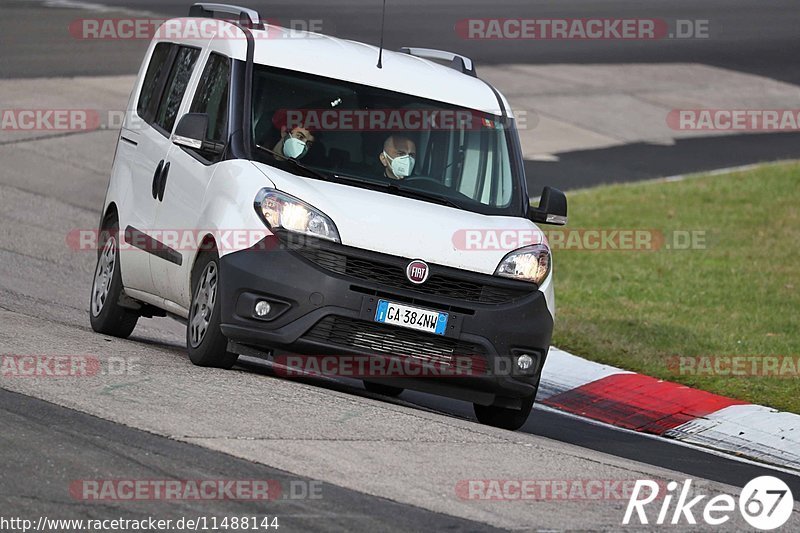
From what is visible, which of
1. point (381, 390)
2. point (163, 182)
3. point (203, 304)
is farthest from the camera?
point (381, 390)

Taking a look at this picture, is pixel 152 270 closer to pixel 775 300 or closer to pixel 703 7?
pixel 775 300

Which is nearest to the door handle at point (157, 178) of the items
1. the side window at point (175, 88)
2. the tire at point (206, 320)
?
the side window at point (175, 88)

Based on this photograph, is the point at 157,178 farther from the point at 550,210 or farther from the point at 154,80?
the point at 550,210

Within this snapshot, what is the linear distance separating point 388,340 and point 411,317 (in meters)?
0.19

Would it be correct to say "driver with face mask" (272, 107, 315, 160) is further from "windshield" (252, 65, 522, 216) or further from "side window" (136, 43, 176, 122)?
"side window" (136, 43, 176, 122)

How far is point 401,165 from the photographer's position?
951 cm

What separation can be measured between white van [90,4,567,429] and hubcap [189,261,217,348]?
0.02m

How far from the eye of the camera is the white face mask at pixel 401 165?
9469 millimetres

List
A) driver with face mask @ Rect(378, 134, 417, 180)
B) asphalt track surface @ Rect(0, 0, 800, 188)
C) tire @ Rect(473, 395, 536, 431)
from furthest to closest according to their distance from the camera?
1. asphalt track surface @ Rect(0, 0, 800, 188)
2. tire @ Rect(473, 395, 536, 431)
3. driver with face mask @ Rect(378, 134, 417, 180)

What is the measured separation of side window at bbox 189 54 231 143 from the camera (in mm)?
9523

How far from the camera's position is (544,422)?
1063 centimetres

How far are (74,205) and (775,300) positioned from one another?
7.85 metres

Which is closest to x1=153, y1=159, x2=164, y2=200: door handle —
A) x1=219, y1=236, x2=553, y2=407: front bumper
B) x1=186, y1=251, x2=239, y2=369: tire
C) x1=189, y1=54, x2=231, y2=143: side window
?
x1=189, y1=54, x2=231, y2=143: side window

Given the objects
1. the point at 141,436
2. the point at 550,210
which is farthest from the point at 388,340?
the point at 141,436
